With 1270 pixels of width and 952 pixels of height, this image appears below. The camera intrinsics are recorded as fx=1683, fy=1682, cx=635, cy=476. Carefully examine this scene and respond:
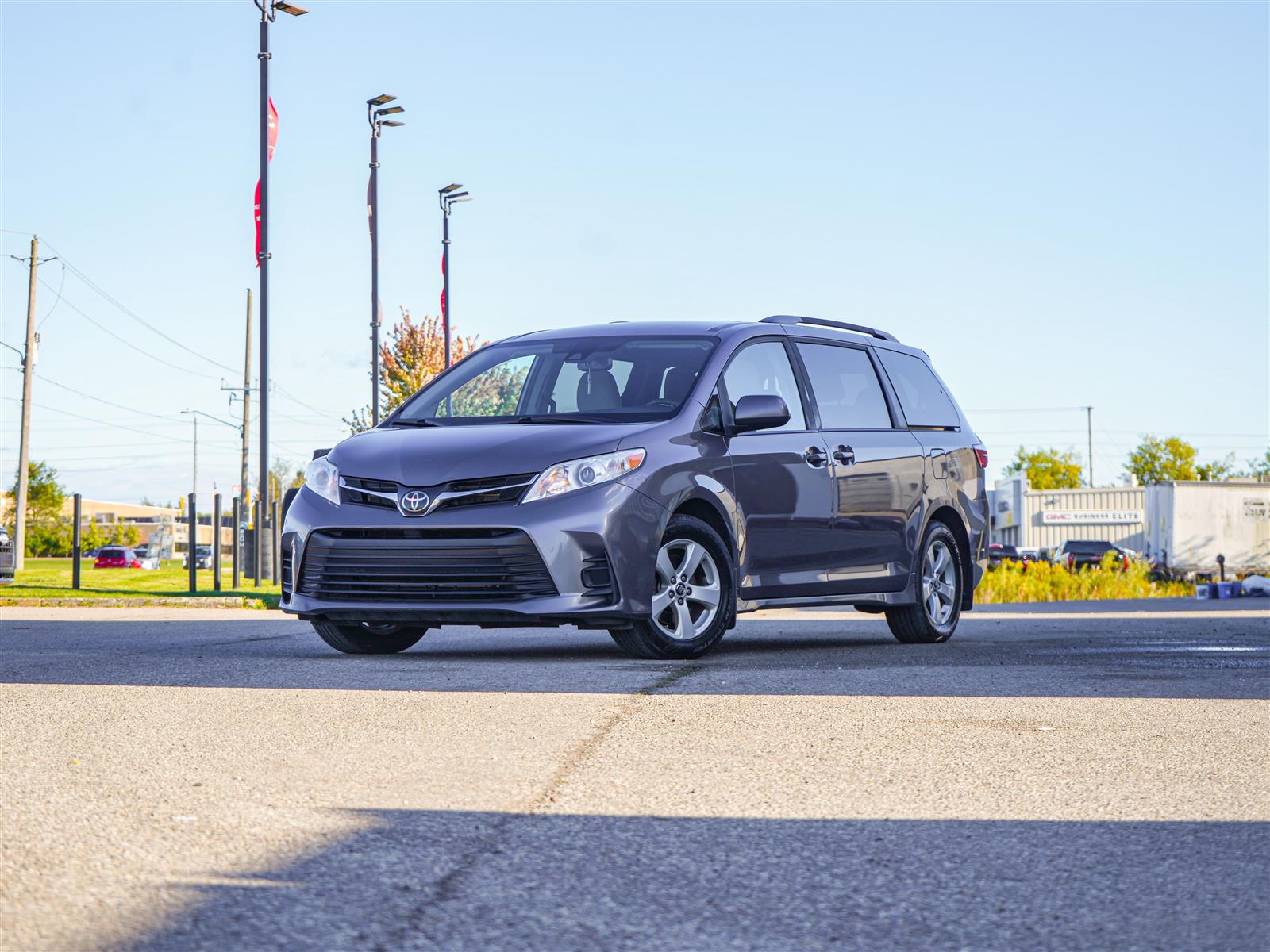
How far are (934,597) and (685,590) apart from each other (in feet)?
9.32

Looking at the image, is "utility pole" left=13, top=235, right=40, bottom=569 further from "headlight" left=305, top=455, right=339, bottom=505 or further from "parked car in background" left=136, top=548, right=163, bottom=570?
"headlight" left=305, top=455, right=339, bottom=505

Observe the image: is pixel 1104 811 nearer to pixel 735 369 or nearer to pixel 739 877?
pixel 739 877

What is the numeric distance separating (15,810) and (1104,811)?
2.83 metres

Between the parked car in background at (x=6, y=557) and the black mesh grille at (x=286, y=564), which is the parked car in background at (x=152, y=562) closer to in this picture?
the parked car in background at (x=6, y=557)

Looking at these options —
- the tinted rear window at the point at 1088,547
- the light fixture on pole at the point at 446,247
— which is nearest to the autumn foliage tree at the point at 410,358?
the light fixture on pole at the point at 446,247

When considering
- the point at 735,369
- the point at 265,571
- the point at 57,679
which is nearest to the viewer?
the point at 57,679

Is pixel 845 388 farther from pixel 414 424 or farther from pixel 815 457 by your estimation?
pixel 414 424

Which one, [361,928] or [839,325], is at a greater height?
[839,325]

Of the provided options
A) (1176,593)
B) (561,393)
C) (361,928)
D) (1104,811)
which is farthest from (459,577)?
(1176,593)

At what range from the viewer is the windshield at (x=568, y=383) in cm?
928

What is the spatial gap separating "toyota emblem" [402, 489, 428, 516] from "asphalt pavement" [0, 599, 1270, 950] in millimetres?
851

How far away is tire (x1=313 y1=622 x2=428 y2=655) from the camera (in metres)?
9.64

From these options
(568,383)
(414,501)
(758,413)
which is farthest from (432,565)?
(758,413)

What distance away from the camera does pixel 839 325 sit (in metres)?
11.1
